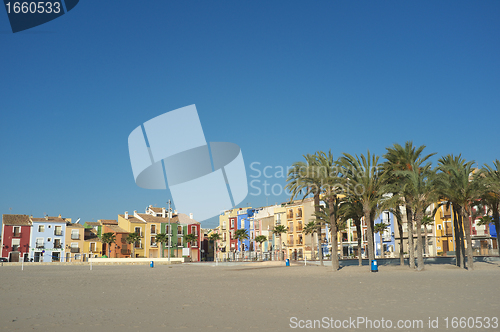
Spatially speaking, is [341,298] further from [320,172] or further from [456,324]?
[320,172]

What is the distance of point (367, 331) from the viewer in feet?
29.5

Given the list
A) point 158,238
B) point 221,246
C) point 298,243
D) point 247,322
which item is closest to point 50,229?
point 158,238

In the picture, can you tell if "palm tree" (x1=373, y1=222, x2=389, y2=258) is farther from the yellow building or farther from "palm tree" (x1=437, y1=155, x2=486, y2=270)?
"palm tree" (x1=437, y1=155, x2=486, y2=270)

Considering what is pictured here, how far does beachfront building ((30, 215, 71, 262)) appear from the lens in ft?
298

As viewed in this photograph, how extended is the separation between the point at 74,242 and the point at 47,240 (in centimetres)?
543

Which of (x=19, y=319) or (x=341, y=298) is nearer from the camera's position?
(x=19, y=319)

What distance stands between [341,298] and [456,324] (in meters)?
5.75

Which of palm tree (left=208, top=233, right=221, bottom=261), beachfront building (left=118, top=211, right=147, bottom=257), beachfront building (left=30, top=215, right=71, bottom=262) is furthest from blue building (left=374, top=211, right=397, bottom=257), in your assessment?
beachfront building (left=30, top=215, right=71, bottom=262)

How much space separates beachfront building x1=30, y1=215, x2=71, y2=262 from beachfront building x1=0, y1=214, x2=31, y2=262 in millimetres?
1117

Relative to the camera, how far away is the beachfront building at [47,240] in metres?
90.9

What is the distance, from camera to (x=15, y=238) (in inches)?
3526

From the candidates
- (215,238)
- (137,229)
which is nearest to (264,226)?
(215,238)

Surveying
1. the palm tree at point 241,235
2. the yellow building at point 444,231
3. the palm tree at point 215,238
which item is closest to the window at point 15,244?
the palm tree at point 215,238

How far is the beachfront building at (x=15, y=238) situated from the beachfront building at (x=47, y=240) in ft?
3.66
